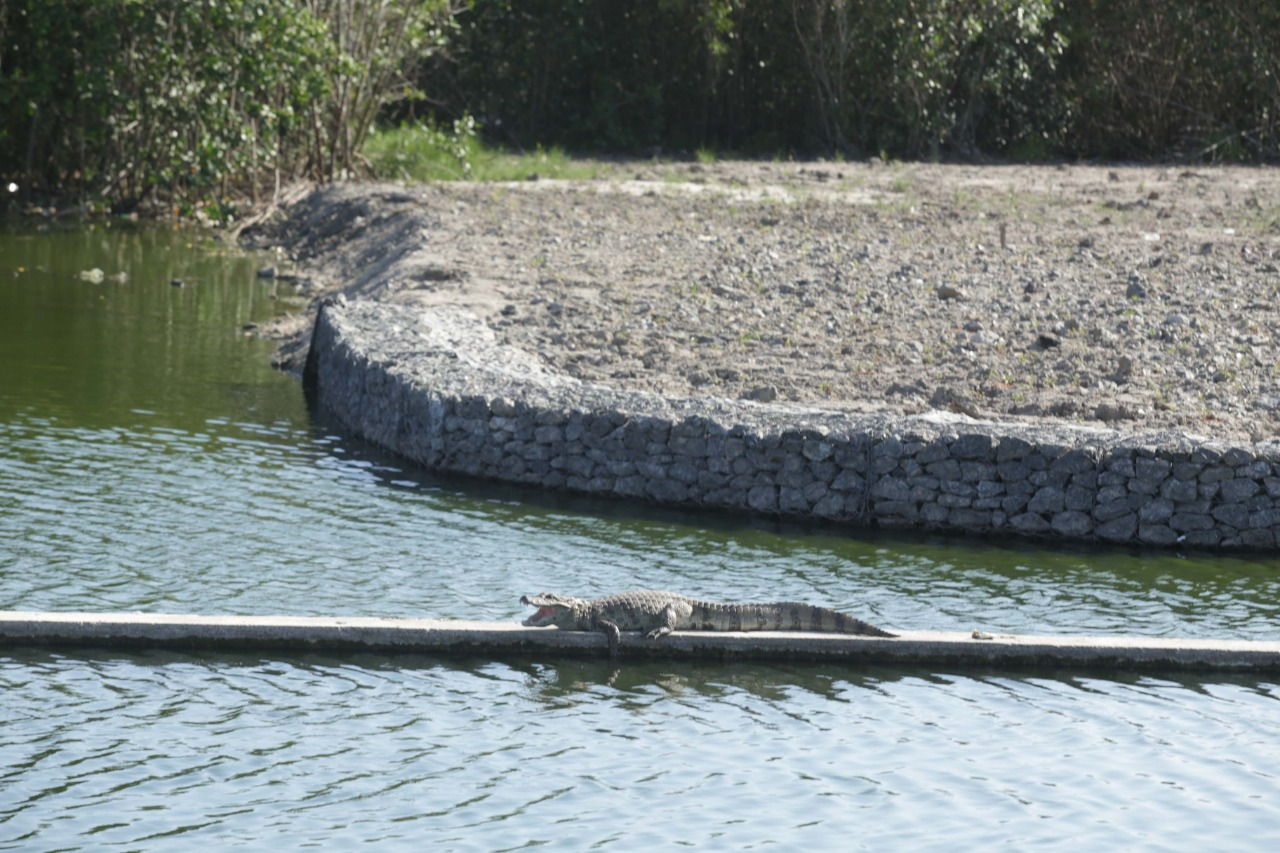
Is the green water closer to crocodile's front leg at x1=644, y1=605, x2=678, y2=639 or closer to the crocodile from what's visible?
the crocodile

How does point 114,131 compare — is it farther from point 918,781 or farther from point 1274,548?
point 918,781

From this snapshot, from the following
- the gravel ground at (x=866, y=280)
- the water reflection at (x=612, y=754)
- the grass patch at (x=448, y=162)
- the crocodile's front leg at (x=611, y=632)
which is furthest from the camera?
the grass patch at (x=448, y=162)

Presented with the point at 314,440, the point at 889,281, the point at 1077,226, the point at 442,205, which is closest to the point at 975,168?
the point at 1077,226

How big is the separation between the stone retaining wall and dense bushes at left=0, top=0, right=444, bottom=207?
1490cm

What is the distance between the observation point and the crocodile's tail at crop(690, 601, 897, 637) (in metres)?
9.00

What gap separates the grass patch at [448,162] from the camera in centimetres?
2936

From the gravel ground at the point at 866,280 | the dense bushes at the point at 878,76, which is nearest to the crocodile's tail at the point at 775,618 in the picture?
the gravel ground at the point at 866,280

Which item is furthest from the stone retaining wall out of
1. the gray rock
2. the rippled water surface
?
the rippled water surface

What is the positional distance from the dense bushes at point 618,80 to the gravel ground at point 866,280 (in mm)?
2128

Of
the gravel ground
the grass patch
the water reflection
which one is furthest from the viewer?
the grass patch

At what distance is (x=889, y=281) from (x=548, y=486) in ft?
22.9

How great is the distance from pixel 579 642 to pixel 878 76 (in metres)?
27.4

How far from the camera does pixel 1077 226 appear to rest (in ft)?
74.2

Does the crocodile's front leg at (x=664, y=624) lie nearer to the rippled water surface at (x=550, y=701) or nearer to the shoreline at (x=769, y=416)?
the rippled water surface at (x=550, y=701)
